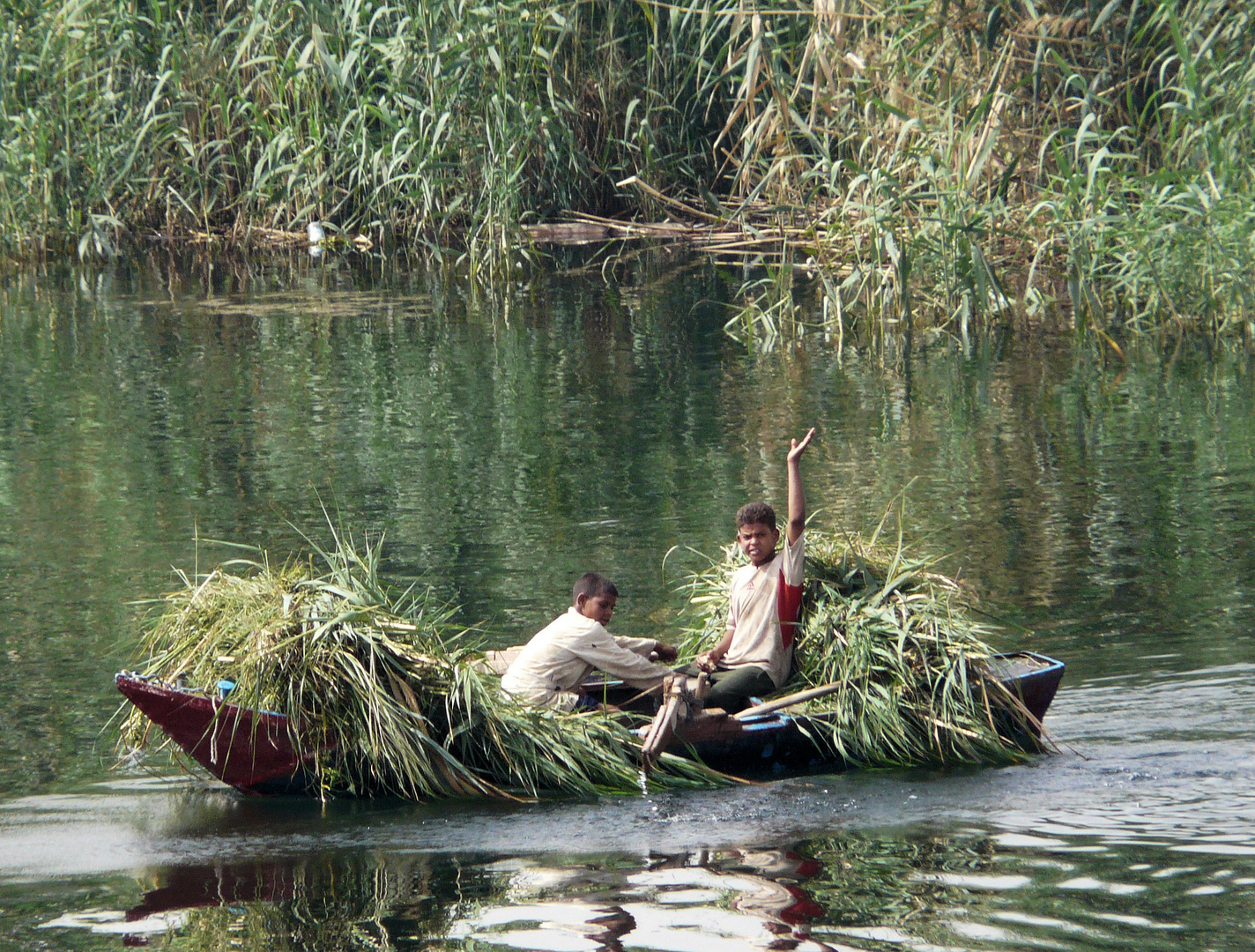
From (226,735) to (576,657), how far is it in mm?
1379

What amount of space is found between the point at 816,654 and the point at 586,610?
103 centimetres

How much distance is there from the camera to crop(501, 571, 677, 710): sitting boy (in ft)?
22.2

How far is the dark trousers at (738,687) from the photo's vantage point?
7.05 metres

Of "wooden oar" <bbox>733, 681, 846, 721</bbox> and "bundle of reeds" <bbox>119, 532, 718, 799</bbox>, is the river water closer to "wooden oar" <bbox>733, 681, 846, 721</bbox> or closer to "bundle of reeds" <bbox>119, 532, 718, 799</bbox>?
"bundle of reeds" <bbox>119, 532, 718, 799</bbox>

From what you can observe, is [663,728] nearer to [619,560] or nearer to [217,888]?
[217,888]

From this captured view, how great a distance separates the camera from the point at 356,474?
11180mm

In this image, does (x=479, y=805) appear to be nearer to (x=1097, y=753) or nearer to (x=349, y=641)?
(x=349, y=641)

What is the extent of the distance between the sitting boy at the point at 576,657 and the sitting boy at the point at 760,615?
1.11 feet

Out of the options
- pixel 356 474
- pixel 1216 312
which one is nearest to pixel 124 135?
pixel 356 474

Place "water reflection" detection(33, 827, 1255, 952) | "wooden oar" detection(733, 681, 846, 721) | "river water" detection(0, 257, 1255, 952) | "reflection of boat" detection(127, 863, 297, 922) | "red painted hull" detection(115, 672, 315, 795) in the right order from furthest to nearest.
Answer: "wooden oar" detection(733, 681, 846, 721), "red painted hull" detection(115, 672, 315, 795), "reflection of boat" detection(127, 863, 297, 922), "river water" detection(0, 257, 1255, 952), "water reflection" detection(33, 827, 1255, 952)

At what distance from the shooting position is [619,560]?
927 centimetres

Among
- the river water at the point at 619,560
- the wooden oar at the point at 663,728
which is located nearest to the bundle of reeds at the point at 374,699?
the wooden oar at the point at 663,728

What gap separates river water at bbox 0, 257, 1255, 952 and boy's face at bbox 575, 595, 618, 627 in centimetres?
76

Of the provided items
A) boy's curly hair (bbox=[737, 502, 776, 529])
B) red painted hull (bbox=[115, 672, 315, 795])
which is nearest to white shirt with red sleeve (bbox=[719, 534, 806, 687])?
boy's curly hair (bbox=[737, 502, 776, 529])
